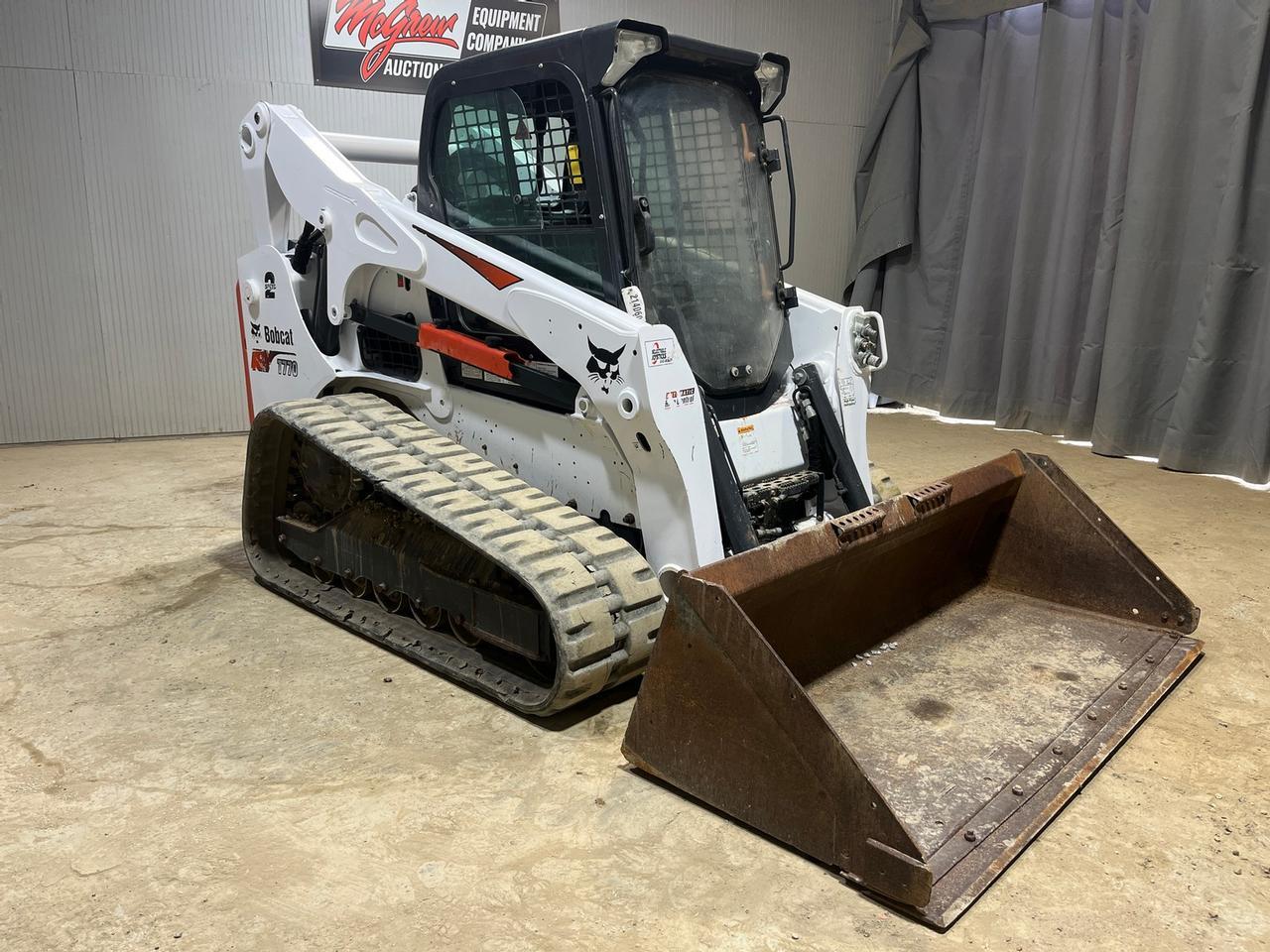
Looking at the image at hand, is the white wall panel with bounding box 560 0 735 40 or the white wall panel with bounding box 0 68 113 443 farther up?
the white wall panel with bounding box 560 0 735 40

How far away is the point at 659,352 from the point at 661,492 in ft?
1.43

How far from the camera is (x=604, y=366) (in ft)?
10.3

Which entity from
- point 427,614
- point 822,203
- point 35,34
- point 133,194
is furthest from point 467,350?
point 822,203

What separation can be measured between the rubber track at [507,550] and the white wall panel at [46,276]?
12.0ft

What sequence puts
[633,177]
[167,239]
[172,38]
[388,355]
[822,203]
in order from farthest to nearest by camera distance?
[822,203] < [167,239] < [172,38] < [388,355] < [633,177]

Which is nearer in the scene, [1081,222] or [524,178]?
[524,178]

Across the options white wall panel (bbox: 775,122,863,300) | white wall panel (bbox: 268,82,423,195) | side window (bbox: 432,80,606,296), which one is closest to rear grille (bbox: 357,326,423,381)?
side window (bbox: 432,80,606,296)

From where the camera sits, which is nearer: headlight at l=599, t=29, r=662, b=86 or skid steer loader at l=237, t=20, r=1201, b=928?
skid steer loader at l=237, t=20, r=1201, b=928

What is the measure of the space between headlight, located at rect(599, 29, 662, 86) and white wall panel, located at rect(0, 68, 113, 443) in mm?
4784

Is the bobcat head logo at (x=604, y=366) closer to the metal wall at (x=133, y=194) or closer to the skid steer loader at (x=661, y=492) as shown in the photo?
the skid steer loader at (x=661, y=492)

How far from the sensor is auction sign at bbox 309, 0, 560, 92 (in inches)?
267

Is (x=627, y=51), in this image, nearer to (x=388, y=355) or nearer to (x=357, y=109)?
(x=388, y=355)

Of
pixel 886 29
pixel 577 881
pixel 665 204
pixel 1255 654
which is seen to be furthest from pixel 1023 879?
pixel 886 29

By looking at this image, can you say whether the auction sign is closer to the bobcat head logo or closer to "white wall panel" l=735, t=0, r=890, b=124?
"white wall panel" l=735, t=0, r=890, b=124
